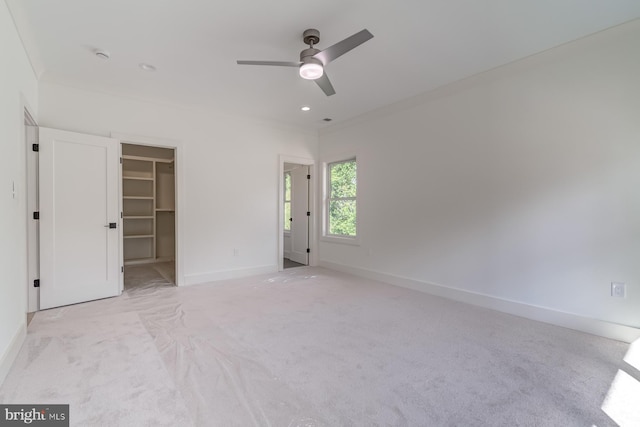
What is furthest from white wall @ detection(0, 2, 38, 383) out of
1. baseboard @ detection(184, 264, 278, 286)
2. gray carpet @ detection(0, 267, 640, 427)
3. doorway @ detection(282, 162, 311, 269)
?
doorway @ detection(282, 162, 311, 269)

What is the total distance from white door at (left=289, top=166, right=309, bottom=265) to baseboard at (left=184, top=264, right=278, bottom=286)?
0.94 meters

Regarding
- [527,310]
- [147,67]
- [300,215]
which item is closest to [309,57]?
[147,67]

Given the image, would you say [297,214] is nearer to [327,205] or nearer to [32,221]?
[327,205]

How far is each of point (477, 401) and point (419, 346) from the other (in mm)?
692

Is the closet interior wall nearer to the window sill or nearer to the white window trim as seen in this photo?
the white window trim

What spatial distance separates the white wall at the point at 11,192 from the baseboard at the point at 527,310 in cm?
413

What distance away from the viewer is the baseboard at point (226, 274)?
4361 mm

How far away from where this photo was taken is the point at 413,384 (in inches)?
73.7

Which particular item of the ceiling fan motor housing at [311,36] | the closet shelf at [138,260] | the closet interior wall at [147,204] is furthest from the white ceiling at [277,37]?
the closet shelf at [138,260]

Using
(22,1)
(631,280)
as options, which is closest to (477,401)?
(631,280)

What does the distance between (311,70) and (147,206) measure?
557 cm

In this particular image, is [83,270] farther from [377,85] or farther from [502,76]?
[502,76]

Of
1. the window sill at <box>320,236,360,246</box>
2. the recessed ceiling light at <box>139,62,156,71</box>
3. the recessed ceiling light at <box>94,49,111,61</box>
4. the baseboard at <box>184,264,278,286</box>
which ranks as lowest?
the baseboard at <box>184,264,278,286</box>

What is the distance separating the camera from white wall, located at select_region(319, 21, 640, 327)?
2553mm
